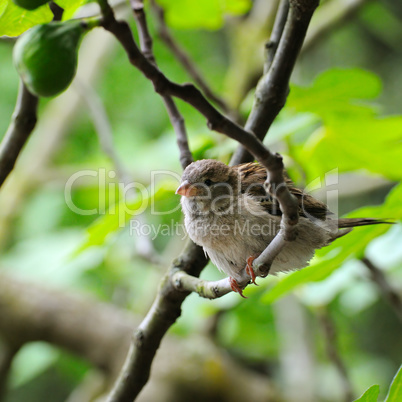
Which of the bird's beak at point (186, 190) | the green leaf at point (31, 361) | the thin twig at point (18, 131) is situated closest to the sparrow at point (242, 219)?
the bird's beak at point (186, 190)

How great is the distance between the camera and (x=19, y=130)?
1416mm

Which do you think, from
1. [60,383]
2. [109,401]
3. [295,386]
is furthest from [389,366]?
[109,401]

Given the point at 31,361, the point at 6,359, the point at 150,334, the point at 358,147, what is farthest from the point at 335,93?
the point at 31,361

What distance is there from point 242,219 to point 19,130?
0.94m

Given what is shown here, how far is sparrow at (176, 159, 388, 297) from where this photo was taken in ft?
6.37

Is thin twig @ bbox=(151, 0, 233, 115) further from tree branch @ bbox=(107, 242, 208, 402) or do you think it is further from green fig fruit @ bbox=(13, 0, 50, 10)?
green fig fruit @ bbox=(13, 0, 50, 10)

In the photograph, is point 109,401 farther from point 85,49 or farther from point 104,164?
point 85,49

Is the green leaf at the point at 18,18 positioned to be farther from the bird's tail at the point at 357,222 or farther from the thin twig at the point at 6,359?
the thin twig at the point at 6,359

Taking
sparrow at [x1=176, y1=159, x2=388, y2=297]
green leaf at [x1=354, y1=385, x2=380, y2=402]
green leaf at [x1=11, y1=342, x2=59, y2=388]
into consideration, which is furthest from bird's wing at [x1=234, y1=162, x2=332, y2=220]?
green leaf at [x1=11, y1=342, x2=59, y2=388]

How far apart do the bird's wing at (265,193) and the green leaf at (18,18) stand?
1.10 meters

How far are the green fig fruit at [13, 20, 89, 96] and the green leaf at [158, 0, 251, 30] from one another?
162 centimetres

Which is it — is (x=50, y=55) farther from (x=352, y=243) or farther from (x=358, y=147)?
(x=358, y=147)

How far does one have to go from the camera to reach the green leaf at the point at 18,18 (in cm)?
103

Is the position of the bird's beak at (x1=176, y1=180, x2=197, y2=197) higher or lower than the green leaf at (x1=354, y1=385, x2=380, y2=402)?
higher
